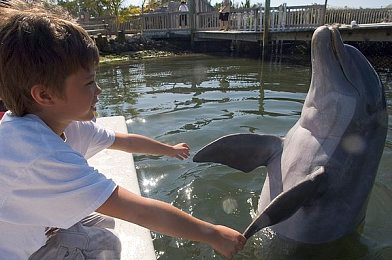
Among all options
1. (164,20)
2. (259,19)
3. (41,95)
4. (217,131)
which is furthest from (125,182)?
(164,20)

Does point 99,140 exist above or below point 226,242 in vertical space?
above

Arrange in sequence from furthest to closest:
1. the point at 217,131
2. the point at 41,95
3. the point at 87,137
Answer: the point at 217,131 < the point at 87,137 < the point at 41,95

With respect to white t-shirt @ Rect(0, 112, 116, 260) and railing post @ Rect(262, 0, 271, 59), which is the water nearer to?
white t-shirt @ Rect(0, 112, 116, 260)

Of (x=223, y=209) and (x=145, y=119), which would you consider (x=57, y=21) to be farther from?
(x=145, y=119)

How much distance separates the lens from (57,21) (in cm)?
165

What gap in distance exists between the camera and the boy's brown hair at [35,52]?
1.57m

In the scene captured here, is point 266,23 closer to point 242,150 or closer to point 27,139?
point 242,150

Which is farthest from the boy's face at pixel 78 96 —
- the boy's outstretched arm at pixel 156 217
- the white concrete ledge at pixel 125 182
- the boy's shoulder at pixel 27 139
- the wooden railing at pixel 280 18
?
the wooden railing at pixel 280 18

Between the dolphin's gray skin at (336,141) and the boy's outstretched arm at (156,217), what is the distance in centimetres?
131

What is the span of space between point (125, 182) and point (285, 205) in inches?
54.2

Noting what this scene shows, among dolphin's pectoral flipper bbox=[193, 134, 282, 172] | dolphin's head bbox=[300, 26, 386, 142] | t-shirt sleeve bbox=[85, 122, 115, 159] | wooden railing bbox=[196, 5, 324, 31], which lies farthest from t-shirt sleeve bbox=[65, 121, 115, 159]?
wooden railing bbox=[196, 5, 324, 31]

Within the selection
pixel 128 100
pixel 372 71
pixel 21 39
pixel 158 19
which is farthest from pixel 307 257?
pixel 158 19

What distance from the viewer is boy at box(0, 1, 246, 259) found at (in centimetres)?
157

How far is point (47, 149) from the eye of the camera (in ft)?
5.20
